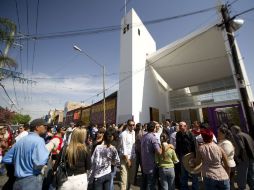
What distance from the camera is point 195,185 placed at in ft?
13.8

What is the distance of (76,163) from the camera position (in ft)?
8.25

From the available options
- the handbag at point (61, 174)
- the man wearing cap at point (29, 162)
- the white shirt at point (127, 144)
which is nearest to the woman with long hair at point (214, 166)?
the white shirt at point (127, 144)

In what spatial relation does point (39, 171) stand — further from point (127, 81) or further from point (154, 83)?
point (154, 83)

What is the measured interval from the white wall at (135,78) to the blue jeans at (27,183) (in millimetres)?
10179

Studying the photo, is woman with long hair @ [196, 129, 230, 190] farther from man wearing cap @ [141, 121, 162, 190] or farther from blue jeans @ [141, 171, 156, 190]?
blue jeans @ [141, 171, 156, 190]

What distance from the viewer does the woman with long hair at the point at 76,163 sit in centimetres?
246

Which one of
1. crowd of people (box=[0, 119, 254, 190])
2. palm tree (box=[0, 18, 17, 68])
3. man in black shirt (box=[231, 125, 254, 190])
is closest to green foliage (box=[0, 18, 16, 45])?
palm tree (box=[0, 18, 17, 68])

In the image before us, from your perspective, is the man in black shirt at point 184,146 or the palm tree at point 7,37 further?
the palm tree at point 7,37

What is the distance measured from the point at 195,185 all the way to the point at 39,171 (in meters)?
3.67

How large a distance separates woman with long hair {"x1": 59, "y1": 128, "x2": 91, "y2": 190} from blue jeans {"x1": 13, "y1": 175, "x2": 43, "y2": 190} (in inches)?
15.7

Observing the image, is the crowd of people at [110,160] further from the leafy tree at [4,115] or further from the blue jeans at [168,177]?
the leafy tree at [4,115]

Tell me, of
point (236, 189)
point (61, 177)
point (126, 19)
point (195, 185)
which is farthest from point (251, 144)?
point (126, 19)

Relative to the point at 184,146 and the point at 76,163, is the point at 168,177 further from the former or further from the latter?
the point at 76,163

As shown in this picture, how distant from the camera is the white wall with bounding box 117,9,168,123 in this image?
13141 millimetres
